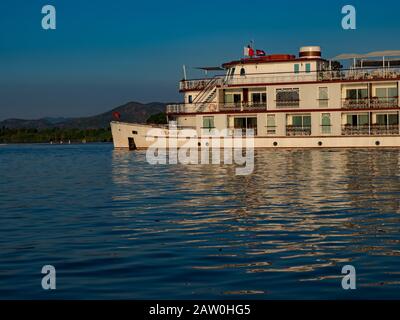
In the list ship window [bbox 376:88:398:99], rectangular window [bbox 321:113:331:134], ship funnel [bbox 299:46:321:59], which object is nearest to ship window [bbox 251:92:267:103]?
ship funnel [bbox 299:46:321:59]

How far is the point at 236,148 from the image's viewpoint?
60188 mm

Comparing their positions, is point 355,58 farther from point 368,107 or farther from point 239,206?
point 239,206

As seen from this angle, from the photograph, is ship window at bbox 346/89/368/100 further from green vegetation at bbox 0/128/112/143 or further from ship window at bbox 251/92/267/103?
green vegetation at bbox 0/128/112/143

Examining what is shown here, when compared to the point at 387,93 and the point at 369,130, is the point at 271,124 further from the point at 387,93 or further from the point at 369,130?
the point at 387,93

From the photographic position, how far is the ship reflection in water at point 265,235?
10.3m

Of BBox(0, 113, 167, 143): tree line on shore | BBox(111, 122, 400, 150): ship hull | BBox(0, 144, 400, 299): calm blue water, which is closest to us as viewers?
BBox(0, 144, 400, 299): calm blue water

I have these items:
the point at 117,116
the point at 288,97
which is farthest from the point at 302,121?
the point at 117,116

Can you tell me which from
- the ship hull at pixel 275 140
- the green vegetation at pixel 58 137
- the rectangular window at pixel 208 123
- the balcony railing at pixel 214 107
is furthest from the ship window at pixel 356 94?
the green vegetation at pixel 58 137

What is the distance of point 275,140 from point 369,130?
773 cm

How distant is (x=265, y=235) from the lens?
14422 millimetres

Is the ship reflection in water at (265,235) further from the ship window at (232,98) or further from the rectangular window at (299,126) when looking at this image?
the ship window at (232,98)

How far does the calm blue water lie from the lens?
33.8ft

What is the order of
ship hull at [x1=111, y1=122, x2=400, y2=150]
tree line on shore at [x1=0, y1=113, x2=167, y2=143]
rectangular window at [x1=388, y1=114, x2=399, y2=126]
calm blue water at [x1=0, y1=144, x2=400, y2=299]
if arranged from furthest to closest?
tree line on shore at [x1=0, y1=113, x2=167, y2=143] < rectangular window at [x1=388, y1=114, x2=399, y2=126] < ship hull at [x1=111, y1=122, x2=400, y2=150] < calm blue water at [x1=0, y1=144, x2=400, y2=299]

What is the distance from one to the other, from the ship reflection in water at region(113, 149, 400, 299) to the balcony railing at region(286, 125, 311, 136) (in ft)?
98.0
